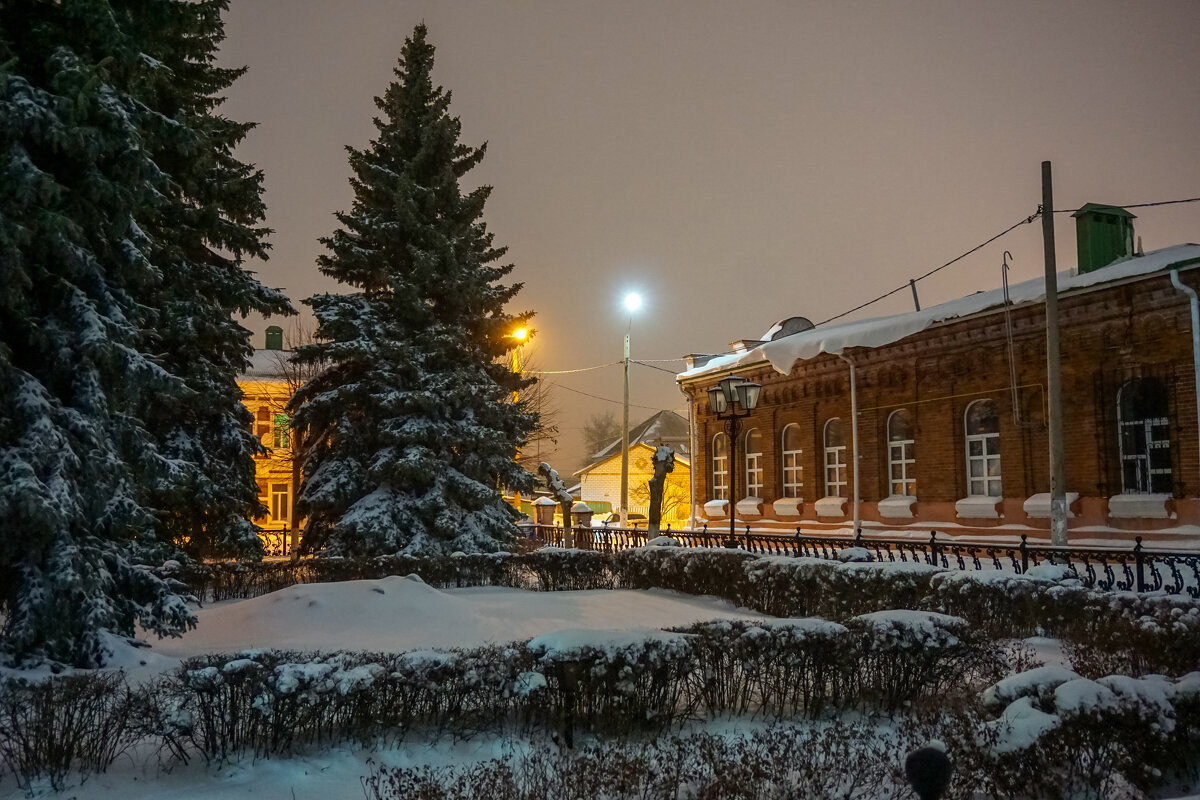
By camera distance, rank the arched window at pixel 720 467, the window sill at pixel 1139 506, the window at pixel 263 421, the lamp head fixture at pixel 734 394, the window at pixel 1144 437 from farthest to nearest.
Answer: the window at pixel 263 421 < the arched window at pixel 720 467 < the window at pixel 1144 437 < the lamp head fixture at pixel 734 394 < the window sill at pixel 1139 506

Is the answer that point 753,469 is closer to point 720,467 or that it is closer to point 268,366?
point 720,467

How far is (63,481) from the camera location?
8.18 meters

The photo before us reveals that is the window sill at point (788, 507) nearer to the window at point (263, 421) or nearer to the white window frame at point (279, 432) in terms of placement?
the white window frame at point (279, 432)

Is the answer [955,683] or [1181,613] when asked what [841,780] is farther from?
[1181,613]

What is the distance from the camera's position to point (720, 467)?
32594 millimetres

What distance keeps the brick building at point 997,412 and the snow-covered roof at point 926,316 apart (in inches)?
2.2

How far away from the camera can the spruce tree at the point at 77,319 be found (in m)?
8.11

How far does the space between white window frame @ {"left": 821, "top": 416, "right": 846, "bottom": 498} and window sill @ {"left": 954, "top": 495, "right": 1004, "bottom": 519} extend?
5.11 metres

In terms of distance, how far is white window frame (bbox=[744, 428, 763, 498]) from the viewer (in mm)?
30328

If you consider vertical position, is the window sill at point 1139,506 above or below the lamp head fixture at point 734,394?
below

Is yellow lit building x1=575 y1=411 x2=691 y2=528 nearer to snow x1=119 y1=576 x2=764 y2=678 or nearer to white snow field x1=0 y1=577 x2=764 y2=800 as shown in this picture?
white snow field x1=0 y1=577 x2=764 y2=800

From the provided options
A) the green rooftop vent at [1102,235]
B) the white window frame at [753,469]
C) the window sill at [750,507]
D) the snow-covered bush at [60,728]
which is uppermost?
the green rooftop vent at [1102,235]

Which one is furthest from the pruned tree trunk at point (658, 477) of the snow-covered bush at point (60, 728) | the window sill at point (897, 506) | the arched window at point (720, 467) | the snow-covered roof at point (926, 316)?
the snow-covered bush at point (60, 728)

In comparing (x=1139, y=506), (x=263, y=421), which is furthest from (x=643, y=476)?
(x=1139, y=506)
